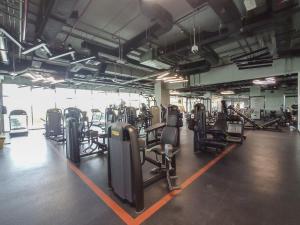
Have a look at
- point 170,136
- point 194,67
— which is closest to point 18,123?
point 170,136

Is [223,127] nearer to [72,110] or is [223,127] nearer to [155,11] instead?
[155,11]

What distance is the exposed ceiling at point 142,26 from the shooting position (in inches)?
118

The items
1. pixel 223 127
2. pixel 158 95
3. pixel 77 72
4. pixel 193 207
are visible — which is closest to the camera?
pixel 193 207

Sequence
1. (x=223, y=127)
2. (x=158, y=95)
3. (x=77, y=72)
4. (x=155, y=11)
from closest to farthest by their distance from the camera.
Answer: (x=155, y=11)
(x=223, y=127)
(x=77, y=72)
(x=158, y=95)

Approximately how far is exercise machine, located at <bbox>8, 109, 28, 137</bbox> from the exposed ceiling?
3.49 meters

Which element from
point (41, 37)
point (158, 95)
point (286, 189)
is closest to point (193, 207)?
point (286, 189)

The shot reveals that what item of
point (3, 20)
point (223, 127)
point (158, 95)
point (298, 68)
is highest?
point (3, 20)

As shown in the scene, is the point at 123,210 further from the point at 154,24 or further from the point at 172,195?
the point at 154,24

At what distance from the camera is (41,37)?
3604mm

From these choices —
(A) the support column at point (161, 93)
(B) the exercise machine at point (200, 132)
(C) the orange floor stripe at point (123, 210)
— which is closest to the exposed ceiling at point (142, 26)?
(B) the exercise machine at point (200, 132)

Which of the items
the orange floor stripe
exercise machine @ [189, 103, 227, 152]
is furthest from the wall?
the orange floor stripe

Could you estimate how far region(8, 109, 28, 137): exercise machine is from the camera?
327 inches

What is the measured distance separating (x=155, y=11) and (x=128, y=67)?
564 centimetres

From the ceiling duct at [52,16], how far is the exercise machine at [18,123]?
6827 millimetres
